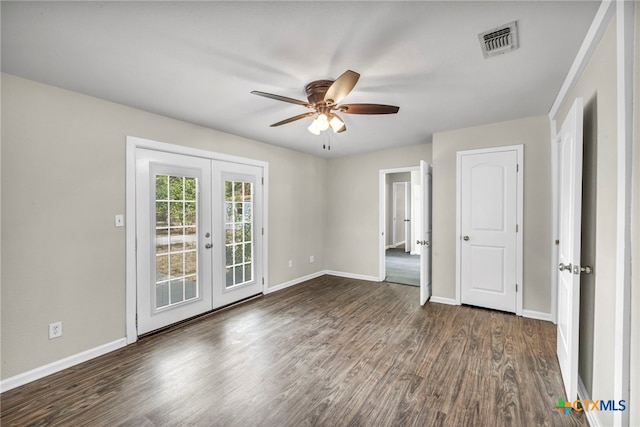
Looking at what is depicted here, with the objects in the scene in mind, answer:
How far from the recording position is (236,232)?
13.0ft

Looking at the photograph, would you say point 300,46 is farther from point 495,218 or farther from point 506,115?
point 495,218

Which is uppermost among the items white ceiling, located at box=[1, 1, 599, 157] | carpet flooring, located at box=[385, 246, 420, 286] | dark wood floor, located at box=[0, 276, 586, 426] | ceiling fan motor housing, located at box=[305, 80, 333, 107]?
white ceiling, located at box=[1, 1, 599, 157]

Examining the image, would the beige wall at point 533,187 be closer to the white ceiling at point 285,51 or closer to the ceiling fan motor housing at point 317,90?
the white ceiling at point 285,51

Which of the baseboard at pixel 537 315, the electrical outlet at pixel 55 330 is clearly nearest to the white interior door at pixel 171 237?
the electrical outlet at pixel 55 330

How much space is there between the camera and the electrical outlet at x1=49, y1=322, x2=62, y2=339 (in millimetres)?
2301

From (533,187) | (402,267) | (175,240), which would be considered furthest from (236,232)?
(402,267)

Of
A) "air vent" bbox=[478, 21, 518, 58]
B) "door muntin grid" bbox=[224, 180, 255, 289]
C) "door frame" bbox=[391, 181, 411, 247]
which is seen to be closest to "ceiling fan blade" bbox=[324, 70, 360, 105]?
"air vent" bbox=[478, 21, 518, 58]

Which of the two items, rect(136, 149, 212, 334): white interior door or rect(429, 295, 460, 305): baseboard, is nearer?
rect(136, 149, 212, 334): white interior door

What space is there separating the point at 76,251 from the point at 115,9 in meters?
2.01

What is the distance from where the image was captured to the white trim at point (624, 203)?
1.27 meters

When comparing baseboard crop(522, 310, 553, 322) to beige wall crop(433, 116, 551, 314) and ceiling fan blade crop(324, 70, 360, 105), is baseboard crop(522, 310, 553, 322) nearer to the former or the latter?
beige wall crop(433, 116, 551, 314)

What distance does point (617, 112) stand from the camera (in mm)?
1365

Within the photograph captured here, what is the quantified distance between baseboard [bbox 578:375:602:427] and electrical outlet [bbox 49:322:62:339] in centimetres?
385

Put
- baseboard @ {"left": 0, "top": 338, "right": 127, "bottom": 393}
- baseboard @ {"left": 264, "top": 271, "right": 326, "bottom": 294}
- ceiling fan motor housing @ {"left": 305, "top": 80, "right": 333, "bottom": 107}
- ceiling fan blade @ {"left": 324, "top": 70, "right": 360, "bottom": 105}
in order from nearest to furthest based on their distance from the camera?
ceiling fan blade @ {"left": 324, "top": 70, "right": 360, "bottom": 105}
baseboard @ {"left": 0, "top": 338, "right": 127, "bottom": 393}
ceiling fan motor housing @ {"left": 305, "top": 80, "right": 333, "bottom": 107}
baseboard @ {"left": 264, "top": 271, "right": 326, "bottom": 294}
